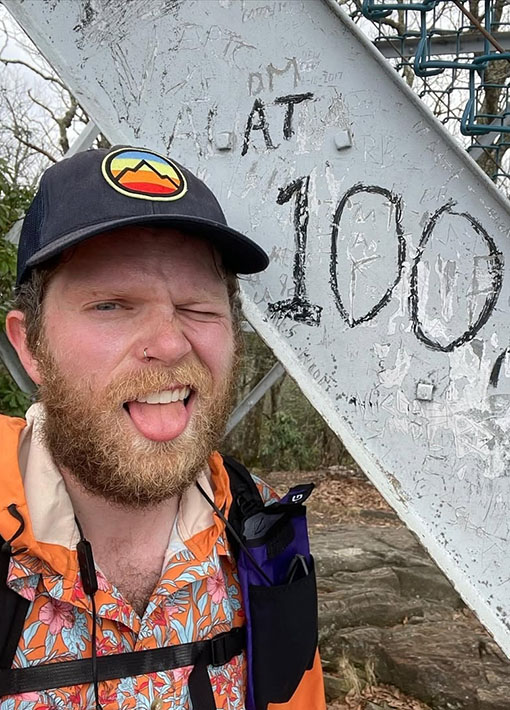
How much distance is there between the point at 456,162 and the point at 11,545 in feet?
4.34

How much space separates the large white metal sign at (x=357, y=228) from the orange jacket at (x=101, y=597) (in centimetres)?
47

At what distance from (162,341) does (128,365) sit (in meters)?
0.09

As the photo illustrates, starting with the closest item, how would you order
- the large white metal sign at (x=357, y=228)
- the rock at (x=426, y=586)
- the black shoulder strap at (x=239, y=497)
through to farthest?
the large white metal sign at (x=357, y=228) < the black shoulder strap at (x=239, y=497) < the rock at (x=426, y=586)

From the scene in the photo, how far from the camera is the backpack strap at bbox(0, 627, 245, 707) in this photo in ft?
4.51

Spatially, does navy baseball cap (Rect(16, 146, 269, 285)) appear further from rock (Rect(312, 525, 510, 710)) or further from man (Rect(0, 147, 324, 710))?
rock (Rect(312, 525, 510, 710))

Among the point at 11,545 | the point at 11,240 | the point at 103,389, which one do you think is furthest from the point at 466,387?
the point at 11,240

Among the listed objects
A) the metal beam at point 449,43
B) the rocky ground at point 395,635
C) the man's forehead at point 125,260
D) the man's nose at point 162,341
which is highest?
the metal beam at point 449,43

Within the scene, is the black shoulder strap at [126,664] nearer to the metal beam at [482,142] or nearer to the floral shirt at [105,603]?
the floral shirt at [105,603]

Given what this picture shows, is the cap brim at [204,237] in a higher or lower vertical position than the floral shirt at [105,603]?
higher

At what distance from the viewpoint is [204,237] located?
1.60 m

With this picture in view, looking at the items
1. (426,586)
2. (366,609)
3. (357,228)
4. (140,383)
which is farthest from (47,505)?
(426,586)

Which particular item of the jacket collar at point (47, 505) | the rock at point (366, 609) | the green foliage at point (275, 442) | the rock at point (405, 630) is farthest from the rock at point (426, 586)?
the green foliage at point (275, 442)

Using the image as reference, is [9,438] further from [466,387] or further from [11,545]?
[466,387]

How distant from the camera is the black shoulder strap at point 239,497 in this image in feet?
5.73
